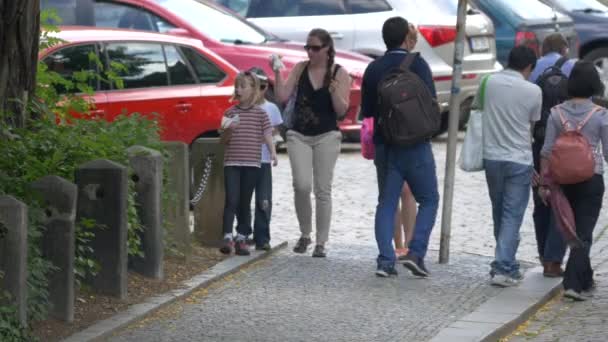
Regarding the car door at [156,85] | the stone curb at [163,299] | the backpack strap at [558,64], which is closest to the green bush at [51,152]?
the stone curb at [163,299]

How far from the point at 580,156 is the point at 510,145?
56 centimetres

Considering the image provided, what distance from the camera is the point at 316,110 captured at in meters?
10.9

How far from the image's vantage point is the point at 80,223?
8.59 m

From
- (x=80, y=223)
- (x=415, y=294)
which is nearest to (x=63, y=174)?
(x=80, y=223)

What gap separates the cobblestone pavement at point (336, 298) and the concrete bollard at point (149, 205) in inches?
15.1

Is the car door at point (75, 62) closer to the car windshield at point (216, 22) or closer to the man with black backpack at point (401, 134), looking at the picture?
the man with black backpack at point (401, 134)

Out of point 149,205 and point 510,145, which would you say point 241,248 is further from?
point 510,145

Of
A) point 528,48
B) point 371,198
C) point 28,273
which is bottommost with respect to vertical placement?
point 371,198

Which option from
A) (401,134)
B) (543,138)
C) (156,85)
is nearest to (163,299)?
(401,134)

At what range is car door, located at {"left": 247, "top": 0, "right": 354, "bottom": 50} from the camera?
20.2 m

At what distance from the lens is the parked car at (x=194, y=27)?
17.1 metres

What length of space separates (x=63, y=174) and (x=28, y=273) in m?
1.26

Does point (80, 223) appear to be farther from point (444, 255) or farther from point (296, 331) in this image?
point (444, 255)

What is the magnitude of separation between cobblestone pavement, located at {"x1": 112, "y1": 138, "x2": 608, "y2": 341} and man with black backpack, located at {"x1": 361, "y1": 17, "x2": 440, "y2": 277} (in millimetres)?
271
